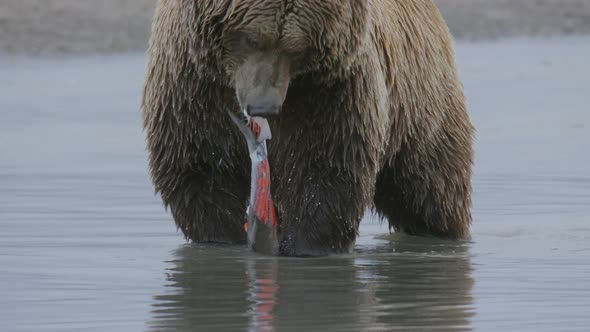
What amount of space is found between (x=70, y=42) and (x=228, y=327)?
13.0 metres

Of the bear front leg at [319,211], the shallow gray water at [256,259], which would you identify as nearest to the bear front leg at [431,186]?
the shallow gray water at [256,259]

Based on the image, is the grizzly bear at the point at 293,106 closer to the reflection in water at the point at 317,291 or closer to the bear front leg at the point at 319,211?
the bear front leg at the point at 319,211

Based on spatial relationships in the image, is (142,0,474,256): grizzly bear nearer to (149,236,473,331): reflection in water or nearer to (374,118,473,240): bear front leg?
(374,118,473,240): bear front leg

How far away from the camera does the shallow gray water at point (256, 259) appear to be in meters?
6.53

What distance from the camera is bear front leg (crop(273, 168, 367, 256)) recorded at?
7.95 meters

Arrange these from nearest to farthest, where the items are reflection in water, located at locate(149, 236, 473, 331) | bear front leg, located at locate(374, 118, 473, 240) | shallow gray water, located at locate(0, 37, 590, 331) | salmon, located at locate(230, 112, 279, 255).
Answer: reflection in water, located at locate(149, 236, 473, 331)
shallow gray water, located at locate(0, 37, 590, 331)
salmon, located at locate(230, 112, 279, 255)
bear front leg, located at locate(374, 118, 473, 240)

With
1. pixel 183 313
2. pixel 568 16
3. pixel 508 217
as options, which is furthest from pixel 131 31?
pixel 183 313

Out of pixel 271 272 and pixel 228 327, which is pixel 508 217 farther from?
pixel 228 327

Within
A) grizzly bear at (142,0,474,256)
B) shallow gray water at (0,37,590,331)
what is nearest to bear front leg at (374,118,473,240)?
grizzly bear at (142,0,474,256)

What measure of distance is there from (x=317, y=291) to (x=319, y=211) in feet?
2.98

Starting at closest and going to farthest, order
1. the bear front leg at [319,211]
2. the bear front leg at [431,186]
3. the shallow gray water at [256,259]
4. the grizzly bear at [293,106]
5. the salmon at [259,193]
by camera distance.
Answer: the shallow gray water at [256,259] < the grizzly bear at [293,106] < the salmon at [259,193] < the bear front leg at [319,211] < the bear front leg at [431,186]

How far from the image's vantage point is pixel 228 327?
→ 20.6ft

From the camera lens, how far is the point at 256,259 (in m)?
7.96

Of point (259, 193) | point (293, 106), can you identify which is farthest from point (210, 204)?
point (293, 106)
